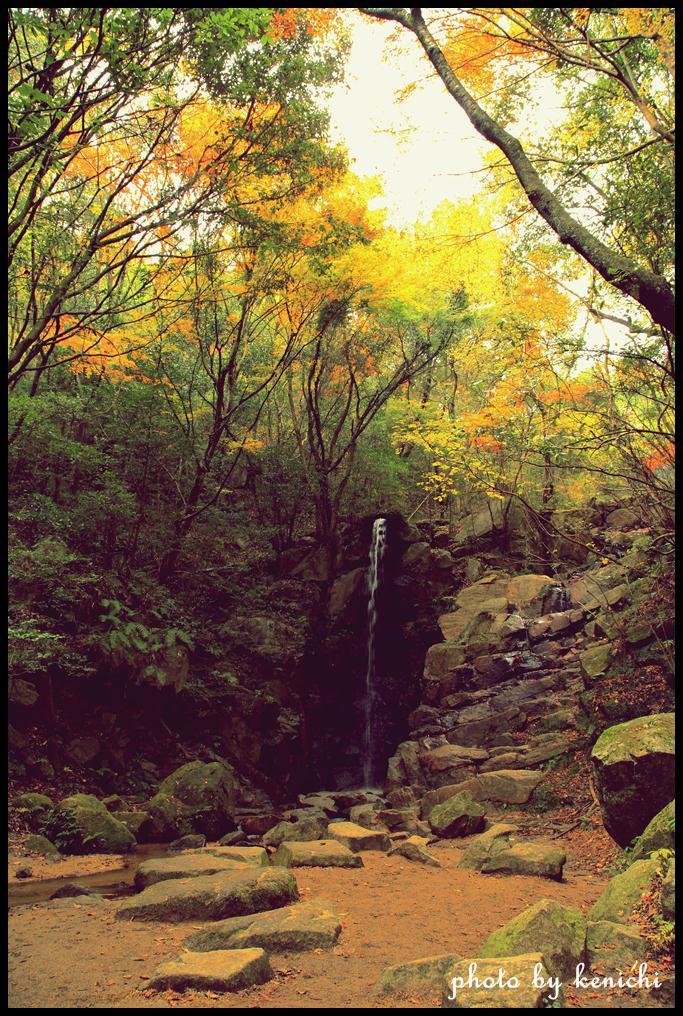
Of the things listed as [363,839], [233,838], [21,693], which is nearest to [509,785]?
[363,839]

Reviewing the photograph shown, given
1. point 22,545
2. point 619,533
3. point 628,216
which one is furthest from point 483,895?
point 619,533

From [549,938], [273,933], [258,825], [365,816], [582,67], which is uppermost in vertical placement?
[582,67]

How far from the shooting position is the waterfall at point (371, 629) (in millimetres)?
16312

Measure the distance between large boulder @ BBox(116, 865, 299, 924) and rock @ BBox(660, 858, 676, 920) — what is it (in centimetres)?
331

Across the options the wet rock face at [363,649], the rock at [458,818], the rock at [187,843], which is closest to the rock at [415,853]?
the rock at [458,818]

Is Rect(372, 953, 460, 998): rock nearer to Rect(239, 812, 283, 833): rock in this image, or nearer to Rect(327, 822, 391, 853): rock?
Rect(327, 822, 391, 853): rock

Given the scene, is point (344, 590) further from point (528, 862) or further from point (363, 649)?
point (528, 862)

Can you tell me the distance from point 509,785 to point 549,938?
708cm

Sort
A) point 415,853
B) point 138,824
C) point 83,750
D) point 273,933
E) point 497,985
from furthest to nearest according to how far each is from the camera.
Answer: point 83,750
point 138,824
point 415,853
point 273,933
point 497,985

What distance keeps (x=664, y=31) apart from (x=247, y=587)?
13481 mm

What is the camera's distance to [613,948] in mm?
3822

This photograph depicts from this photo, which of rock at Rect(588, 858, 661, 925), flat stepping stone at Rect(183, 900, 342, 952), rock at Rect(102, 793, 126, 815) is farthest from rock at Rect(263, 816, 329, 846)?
rock at Rect(588, 858, 661, 925)

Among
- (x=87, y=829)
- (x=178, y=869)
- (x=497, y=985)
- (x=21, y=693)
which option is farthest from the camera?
(x=21, y=693)

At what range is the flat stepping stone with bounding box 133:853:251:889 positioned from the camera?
629cm
